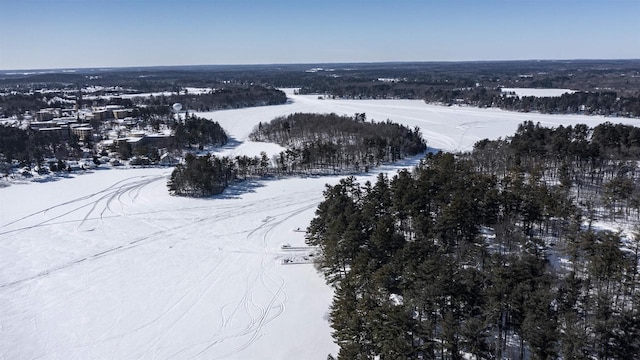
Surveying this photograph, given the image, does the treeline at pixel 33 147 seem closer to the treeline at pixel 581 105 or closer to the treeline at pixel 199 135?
the treeline at pixel 199 135

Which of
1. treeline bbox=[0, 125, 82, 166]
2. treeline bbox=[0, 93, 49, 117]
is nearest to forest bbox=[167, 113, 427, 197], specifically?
treeline bbox=[0, 125, 82, 166]

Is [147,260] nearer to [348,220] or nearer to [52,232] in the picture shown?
[52,232]

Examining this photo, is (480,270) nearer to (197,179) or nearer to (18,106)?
(197,179)

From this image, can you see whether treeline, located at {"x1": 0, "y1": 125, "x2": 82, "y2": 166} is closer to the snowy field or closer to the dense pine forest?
the snowy field

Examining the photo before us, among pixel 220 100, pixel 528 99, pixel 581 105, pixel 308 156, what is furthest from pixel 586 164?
pixel 220 100

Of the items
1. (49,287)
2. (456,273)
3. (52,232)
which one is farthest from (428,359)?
(52,232)

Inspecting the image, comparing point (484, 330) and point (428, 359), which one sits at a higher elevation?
point (484, 330)

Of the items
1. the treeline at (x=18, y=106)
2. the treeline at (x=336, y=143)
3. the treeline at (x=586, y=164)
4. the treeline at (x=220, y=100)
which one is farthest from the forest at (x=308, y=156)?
the treeline at (x=18, y=106)
